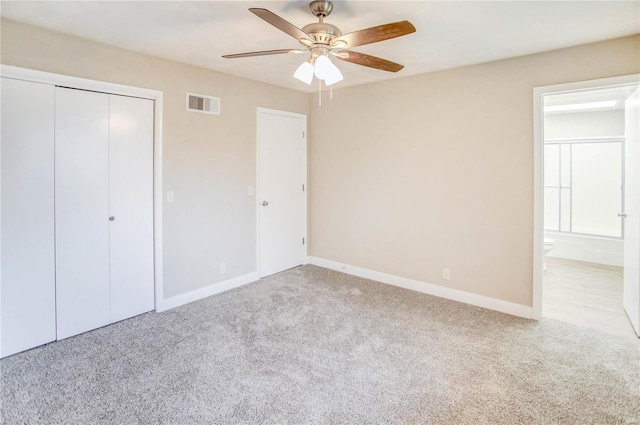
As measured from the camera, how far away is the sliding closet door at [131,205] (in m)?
3.01

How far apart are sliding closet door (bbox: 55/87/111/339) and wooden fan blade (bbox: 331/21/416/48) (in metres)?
2.20

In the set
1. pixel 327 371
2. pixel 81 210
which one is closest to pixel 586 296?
pixel 327 371

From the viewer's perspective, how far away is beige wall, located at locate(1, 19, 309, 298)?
2816 millimetres

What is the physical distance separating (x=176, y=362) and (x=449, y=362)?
6.55 ft

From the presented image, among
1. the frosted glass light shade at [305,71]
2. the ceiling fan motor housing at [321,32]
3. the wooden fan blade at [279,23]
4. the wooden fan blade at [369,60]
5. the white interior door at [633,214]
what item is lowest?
the white interior door at [633,214]

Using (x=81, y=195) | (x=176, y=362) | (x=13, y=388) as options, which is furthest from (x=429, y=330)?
(x=81, y=195)

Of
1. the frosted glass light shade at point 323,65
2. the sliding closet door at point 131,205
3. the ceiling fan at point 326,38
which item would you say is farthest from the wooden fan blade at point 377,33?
the sliding closet door at point 131,205

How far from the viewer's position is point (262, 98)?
4.16 m

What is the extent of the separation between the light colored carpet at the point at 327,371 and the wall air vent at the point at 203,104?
6.85ft

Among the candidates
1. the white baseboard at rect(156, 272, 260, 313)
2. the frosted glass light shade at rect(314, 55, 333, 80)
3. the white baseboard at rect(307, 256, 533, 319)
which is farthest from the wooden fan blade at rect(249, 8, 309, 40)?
the white baseboard at rect(307, 256, 533, 319)

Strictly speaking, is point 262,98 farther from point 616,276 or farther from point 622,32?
point 616,276

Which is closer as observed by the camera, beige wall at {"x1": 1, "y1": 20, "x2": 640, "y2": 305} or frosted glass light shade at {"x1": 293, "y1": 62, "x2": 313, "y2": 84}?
frosted glass light shade at {"x1": 293, "y1": 62, "x2": 313, "y2": 84}

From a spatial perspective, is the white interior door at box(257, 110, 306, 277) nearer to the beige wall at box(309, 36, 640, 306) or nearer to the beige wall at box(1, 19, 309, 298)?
the beige wall at box(1, 19, 309, 298)

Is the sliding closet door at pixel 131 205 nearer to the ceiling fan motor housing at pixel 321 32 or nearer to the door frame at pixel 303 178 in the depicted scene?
the door frame at pixel 303 178
